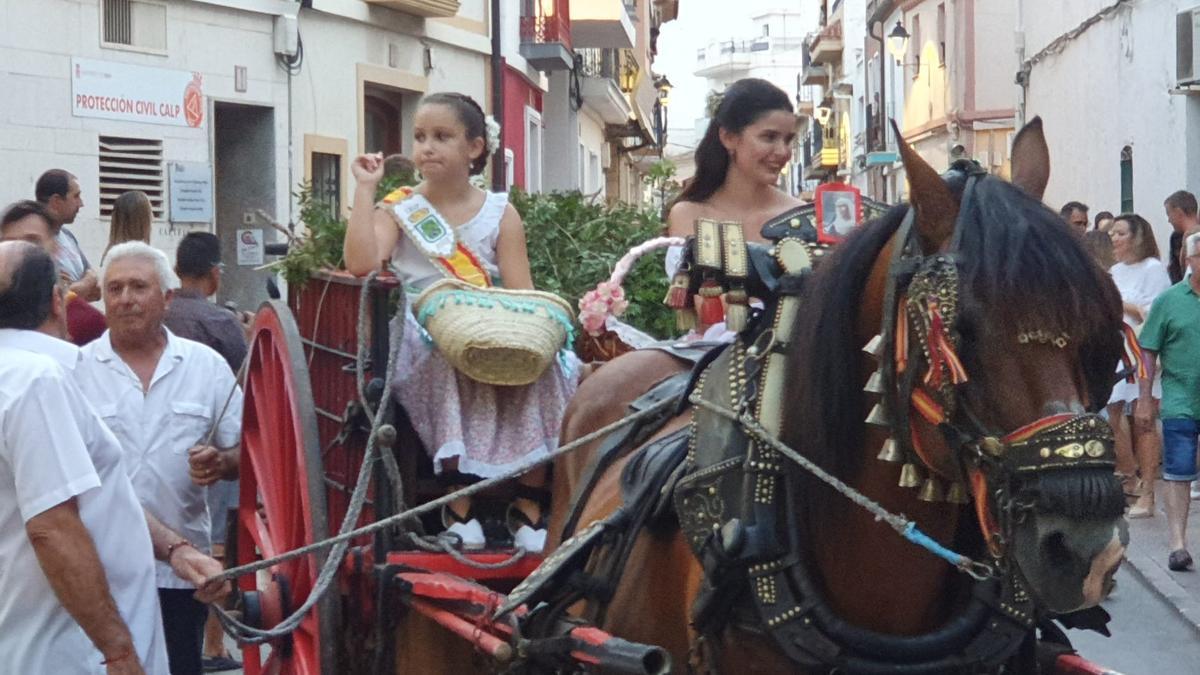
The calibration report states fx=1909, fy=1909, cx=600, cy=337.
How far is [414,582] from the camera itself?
5.05 metres

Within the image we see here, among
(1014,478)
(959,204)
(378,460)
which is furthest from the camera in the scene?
(378,460)

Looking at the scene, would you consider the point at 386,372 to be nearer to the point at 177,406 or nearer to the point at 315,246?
the point at 315,246

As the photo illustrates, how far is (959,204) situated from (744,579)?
2.85ft

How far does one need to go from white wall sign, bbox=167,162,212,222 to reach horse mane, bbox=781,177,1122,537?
43.3ft

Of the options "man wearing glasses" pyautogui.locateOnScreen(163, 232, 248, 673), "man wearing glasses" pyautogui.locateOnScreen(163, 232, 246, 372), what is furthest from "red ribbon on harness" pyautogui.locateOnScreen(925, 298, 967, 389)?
"man wearing glasses" pyautogui.locateOnScreen(163, 232, 246, 372)

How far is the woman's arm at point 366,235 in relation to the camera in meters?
5.50

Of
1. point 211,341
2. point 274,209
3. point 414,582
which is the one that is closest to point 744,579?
point 414,582

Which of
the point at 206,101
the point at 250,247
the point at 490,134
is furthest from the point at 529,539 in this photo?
the point at 206,101

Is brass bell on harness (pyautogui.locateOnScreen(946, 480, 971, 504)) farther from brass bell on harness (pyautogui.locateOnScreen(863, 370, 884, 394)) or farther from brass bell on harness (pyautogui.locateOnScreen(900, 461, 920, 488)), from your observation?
brass bell on harness (pyautogui.locateOnScreen(863, 370, 884, 394))

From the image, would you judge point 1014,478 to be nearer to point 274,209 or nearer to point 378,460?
point 378,460

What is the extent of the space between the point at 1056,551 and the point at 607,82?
1236 inches

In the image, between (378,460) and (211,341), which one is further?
(211,341)

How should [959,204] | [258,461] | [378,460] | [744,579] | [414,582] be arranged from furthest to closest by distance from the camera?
[258,461] → [378,460] → [414,582] → [744,579] → [959,204]

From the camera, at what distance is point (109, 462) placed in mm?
4648
